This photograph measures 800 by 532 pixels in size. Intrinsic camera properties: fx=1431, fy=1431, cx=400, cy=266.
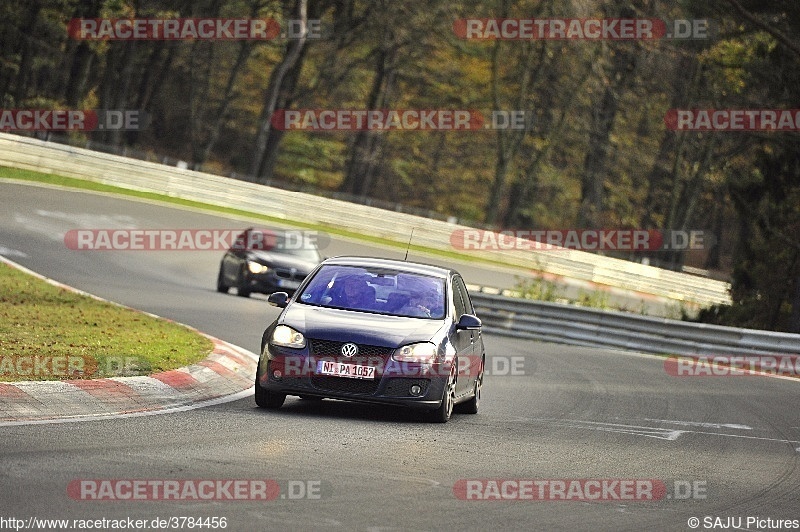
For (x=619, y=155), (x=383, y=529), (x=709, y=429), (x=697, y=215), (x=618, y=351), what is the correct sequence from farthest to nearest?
(x=697, y=215)
(x=619, y=155)
(x=618, y=351)
(x=709, y=429)
(x=383, y=529)

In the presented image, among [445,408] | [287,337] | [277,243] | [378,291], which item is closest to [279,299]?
[378,291]

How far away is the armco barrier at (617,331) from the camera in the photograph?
24.8m

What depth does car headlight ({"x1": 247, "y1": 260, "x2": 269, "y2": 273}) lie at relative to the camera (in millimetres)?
28492

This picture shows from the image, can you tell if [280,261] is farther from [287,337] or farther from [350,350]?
[350,350]

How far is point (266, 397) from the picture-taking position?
40.9 ft

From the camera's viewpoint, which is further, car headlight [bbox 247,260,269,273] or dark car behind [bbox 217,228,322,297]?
car headlight [bbox 247,260,269,273]

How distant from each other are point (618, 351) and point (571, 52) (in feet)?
94.1

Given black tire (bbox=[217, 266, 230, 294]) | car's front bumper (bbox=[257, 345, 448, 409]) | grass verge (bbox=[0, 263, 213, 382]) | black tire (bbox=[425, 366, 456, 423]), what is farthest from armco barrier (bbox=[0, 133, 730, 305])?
car's front bumper (bbox=[257, 345, 448, 409])

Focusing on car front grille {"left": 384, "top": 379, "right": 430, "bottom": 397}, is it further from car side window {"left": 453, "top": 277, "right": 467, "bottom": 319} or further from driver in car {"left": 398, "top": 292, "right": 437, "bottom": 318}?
car side window {"left": 453, "top": 277, "right": 467, "bottom": 319}

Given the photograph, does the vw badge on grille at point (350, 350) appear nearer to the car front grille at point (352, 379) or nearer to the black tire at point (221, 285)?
the car front grille at point (352, 379)

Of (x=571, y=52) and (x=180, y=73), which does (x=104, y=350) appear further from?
(x=180, y=73)

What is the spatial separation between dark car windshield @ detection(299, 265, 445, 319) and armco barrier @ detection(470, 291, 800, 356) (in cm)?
1249

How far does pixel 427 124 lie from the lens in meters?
70.5

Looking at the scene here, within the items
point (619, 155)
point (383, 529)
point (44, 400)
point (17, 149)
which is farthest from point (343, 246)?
point (383, 529)
